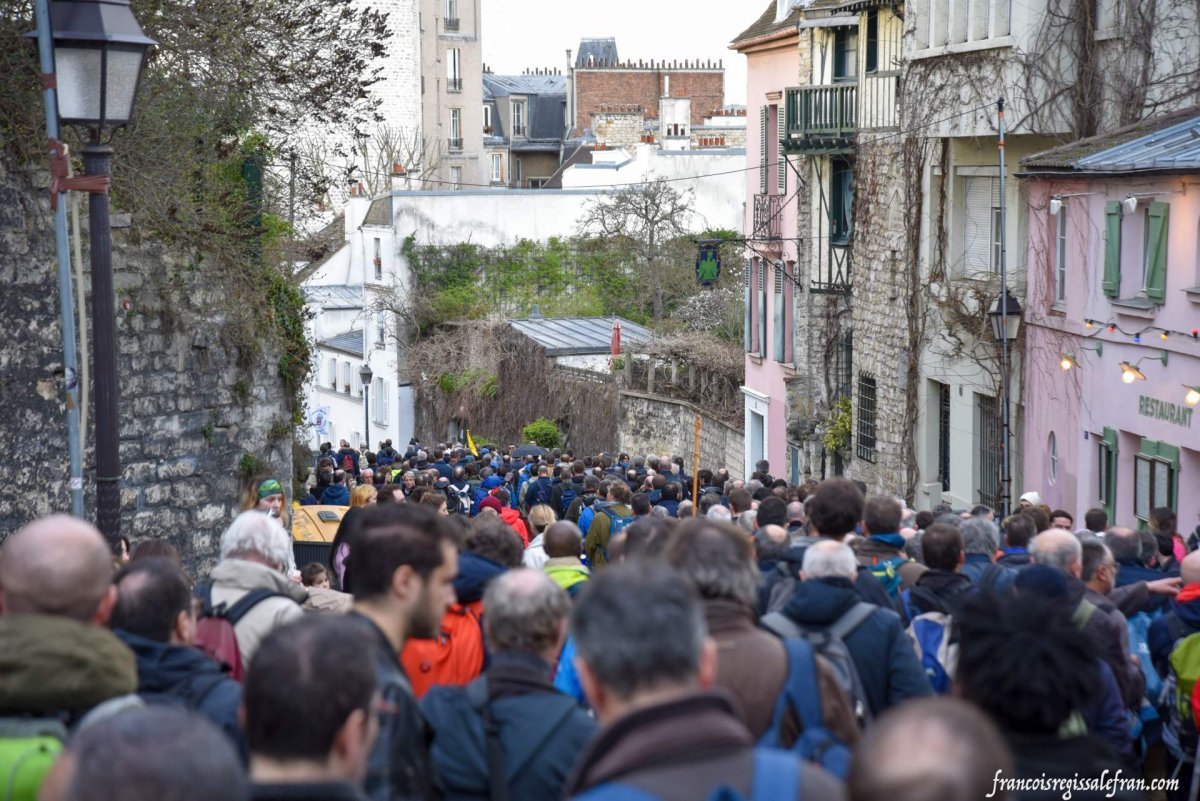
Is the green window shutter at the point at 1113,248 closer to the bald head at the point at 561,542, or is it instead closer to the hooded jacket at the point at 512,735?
the bald head at the point at 561,542

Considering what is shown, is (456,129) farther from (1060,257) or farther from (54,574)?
(54,574)

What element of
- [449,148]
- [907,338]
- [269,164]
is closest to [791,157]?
[907,338]

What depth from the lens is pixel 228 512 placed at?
12633mm

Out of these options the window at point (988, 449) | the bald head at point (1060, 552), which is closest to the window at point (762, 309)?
the window at point (988, 449)

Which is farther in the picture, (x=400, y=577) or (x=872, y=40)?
(x=872, y=40)

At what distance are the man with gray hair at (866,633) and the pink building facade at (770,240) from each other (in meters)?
25.6

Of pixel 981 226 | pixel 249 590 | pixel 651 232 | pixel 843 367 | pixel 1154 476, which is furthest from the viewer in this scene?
pixel 651 232

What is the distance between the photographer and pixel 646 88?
8025cm

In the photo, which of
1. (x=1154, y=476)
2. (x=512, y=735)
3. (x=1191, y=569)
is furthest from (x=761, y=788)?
(x=1154, y=476)

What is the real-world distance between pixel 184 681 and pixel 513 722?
3.44 ft

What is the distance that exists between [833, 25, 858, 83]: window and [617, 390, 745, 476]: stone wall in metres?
9.14

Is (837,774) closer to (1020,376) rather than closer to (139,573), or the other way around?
(139,573)

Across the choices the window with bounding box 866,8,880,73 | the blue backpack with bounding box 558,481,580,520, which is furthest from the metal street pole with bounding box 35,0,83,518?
the window with bounding box 866,8,880,73

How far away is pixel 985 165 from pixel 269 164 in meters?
11.9
